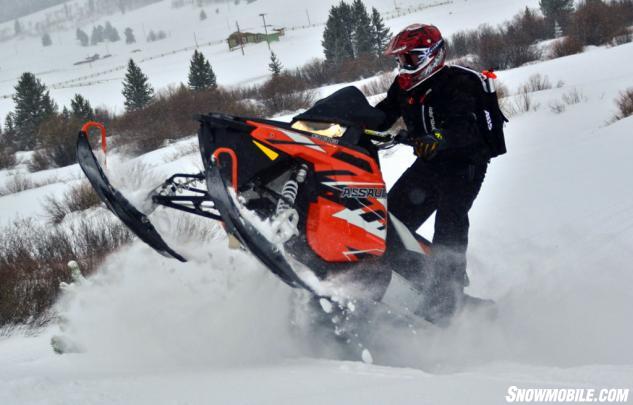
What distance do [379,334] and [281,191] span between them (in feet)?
3.43

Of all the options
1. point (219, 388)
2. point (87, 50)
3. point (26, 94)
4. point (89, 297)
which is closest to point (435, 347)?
point (219, 388)

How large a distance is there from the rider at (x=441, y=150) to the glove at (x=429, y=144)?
215mm

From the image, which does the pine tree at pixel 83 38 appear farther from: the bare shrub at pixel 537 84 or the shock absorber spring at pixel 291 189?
the shock absorber spring at pixel 291 189

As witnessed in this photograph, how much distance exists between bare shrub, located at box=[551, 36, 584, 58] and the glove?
21.9m

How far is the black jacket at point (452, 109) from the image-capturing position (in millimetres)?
3367

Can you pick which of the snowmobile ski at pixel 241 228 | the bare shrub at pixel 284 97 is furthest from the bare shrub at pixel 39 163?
the snowmobile ski at pixel 241 228

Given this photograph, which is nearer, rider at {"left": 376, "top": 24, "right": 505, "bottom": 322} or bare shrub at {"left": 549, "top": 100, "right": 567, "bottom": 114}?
rider at {"left": 376, "top": 24, "right": 505, "bottom": 322}

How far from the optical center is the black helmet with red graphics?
3395 mm

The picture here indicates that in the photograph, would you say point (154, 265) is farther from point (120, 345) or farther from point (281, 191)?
point (281, 191)

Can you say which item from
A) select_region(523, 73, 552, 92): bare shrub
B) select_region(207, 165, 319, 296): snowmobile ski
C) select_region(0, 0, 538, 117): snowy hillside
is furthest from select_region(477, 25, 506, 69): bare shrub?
select_region(0, 0, 538, 117): snowy hillside

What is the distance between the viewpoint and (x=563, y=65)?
55.9 ft

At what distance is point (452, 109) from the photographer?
341 centimetres

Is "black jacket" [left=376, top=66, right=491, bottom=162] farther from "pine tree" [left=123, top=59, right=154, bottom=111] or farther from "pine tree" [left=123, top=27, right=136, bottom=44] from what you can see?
"pine tree" [left=123, top=27, right=136, bottom=44]

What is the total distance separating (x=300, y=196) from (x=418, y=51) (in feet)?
4.29
